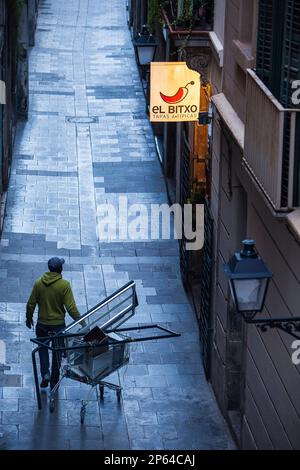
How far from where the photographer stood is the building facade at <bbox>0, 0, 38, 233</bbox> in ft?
79.9

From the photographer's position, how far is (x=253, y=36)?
43.3ft

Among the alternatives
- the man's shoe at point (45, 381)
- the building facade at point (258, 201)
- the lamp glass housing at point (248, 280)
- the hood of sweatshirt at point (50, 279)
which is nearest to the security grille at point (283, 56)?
the building facade at point (258, 201)

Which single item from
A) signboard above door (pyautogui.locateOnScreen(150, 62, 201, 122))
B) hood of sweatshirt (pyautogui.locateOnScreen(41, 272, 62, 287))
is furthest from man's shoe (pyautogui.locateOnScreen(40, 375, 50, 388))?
signboard above door (pyautogui.locateOnScreen(150, 62, 201, 122))

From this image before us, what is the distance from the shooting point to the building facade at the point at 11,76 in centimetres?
2434

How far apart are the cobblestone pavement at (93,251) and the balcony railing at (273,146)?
466 cm

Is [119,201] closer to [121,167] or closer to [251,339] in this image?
[121,167]

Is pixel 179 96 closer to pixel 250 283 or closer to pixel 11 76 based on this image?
pixel 250 283

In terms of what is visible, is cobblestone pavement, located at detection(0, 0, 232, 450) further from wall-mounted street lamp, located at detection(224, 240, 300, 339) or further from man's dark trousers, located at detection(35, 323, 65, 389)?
wall-mounted street lamp, located at detection(224, 240, 300, 339)

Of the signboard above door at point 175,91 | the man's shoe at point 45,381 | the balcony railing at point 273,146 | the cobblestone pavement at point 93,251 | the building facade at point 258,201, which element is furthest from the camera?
the signboard above door at point 175,91

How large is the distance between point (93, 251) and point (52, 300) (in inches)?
251

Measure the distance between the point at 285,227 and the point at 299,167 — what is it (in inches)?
31.2

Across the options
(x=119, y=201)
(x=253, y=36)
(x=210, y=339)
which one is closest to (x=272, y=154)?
(x=253, y=36)

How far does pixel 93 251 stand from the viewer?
2209 cm

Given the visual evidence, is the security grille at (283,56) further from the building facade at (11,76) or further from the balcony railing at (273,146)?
the building facade at (11,76)
